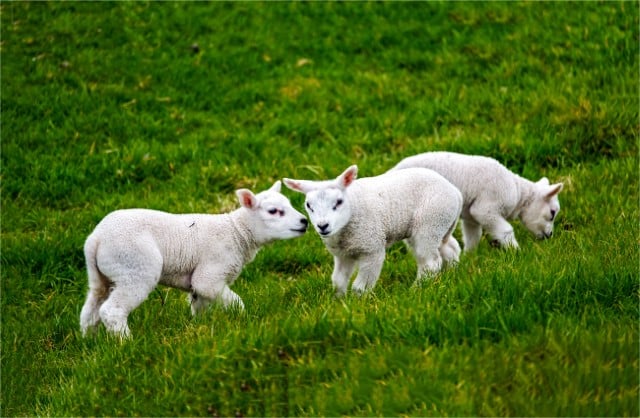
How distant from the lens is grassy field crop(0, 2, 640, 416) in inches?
188

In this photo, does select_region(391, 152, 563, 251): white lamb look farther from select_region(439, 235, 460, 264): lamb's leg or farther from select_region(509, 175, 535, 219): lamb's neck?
select_region(439, 235, 460, 264): lamb's leg

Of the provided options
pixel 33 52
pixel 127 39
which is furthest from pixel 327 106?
pixel 33 52

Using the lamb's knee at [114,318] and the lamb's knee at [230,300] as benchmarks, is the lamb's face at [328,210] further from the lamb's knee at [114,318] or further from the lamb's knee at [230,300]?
the lamb's knee at [114,318]

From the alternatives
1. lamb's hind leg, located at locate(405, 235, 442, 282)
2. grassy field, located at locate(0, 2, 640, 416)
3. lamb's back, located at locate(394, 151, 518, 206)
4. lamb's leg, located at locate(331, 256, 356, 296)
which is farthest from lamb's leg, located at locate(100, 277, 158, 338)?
lamb's back, located at locate(394, 151, 518, 206)

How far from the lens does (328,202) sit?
247 inches

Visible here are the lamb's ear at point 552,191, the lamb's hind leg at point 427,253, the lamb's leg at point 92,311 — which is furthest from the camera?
the lamb's ear at point 552,191

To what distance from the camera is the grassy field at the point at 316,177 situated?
4770 millimetres

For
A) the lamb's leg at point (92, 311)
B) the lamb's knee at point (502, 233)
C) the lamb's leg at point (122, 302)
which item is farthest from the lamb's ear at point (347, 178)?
the lamb's leg at point (92, 311)

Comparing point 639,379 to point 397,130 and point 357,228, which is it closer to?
point 357,228

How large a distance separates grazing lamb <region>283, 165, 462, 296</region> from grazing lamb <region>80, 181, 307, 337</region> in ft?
1.18

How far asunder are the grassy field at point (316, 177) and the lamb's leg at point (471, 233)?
1.79 feet

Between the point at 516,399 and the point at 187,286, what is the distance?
3108 mm

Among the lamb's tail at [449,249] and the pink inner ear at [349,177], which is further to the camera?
the lamb's tail at [449,249]

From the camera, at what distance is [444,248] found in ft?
24.6
